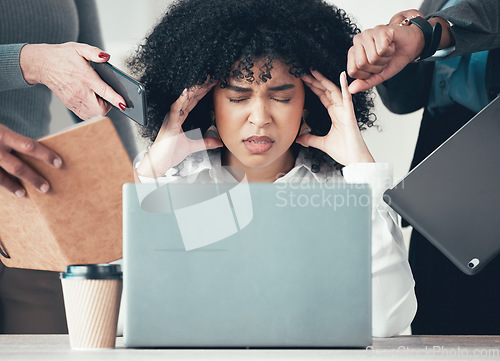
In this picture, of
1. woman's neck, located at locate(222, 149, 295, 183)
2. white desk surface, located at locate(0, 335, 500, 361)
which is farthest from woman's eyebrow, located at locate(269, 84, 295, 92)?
white desk surface, located at locate(0, 335, 500, 361)

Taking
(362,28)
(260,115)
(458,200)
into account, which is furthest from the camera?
(362,28)

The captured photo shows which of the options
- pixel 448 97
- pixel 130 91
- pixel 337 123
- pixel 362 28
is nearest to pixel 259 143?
pixel 337 123

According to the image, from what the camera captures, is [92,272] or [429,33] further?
[429,33]

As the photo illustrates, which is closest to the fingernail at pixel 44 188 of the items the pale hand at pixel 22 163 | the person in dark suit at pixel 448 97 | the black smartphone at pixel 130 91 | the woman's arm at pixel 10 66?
the pale hand at pixel 22 163

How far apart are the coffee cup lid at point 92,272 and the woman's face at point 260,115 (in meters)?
0.62

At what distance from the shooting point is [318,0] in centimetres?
137

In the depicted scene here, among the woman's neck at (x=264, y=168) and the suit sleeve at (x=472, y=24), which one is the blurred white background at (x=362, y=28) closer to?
the woman's neck at (x=264, y=168)

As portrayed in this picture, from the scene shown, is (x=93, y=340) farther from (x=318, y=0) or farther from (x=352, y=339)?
(x=318, y=0)

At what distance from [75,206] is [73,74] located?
48cm

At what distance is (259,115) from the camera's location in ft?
3.86

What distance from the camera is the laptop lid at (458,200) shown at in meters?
0.71

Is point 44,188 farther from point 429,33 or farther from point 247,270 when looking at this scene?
point 429,33

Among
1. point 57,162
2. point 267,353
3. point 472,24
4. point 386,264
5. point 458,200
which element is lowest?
point 386,264

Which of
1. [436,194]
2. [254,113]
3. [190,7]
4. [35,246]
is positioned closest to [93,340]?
[35,246]
